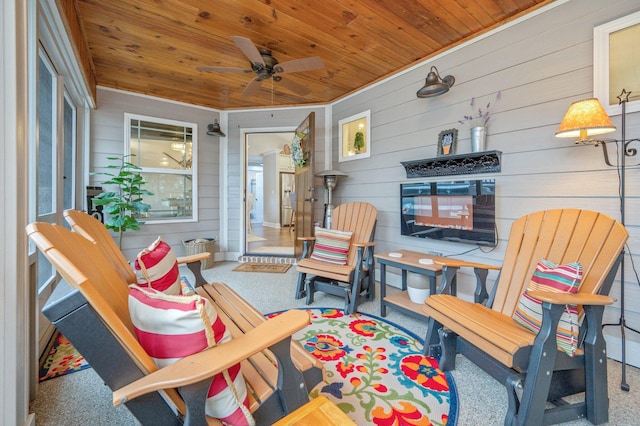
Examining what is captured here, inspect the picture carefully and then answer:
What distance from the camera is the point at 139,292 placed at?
95 cm

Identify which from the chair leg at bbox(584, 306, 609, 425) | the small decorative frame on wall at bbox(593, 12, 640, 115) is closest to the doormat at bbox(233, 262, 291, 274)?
the chair leg at bbox(584, 306, 609, 425)

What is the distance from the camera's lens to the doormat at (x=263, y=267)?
428 centimetres

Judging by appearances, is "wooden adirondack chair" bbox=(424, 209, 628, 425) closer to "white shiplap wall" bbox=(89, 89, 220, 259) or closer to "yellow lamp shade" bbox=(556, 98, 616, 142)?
"yellow lamp shade" bbox=(556, 98, 616, 142)

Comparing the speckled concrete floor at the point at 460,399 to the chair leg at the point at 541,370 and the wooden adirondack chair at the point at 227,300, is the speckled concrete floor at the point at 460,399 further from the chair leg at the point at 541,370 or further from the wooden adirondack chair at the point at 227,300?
the wooden adirondack chair at the point at 227,300

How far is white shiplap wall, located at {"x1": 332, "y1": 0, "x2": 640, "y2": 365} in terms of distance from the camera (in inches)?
79.7

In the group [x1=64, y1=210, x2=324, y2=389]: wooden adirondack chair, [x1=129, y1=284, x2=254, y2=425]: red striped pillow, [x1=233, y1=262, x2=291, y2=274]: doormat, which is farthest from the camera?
[x1=233, y1=262, x2=291, y2=274]: doormat

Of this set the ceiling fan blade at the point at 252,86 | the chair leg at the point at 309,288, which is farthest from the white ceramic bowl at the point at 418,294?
the ceiling fan blade at the point at 252,86

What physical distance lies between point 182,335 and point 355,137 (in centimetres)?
375

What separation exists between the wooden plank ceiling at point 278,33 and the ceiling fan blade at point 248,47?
328 millimetres

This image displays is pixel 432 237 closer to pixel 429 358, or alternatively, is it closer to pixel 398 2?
pixel 429 358

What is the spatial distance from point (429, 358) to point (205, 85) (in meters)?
4.19

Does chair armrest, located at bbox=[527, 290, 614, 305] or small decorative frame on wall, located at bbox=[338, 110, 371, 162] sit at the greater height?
small decorative frame on wall, located at bbox=[338, 110, 371, 162]

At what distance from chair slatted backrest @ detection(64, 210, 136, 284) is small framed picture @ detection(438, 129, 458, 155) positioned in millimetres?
2872

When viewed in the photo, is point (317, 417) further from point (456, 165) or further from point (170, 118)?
point (170, 118)
